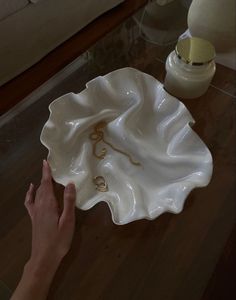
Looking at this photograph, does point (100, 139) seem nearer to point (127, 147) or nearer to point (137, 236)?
point (127, 147)

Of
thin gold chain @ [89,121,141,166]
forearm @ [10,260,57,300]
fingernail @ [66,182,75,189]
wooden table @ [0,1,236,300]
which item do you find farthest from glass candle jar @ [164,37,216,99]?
forearm @ [10,260,57,300]

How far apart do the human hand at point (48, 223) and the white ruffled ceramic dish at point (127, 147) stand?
0.03 m

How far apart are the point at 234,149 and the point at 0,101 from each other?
0.75 m

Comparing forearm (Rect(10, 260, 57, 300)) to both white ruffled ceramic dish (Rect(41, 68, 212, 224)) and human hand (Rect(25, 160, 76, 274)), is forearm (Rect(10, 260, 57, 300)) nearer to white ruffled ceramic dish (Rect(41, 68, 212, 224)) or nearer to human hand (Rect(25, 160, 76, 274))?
human hand (Rect(25, 160, 76, 274))

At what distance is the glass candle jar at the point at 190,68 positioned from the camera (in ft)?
2.34

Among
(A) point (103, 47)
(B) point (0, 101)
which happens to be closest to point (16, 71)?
(B) point (0, 101)

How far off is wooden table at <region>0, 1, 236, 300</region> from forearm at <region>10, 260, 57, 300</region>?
0.03m

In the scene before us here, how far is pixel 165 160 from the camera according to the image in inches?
26.5

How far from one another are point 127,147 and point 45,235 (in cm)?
24

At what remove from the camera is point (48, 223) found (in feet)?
1.93

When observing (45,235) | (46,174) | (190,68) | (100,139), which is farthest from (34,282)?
(190,68)

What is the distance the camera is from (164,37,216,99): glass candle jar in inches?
28.1

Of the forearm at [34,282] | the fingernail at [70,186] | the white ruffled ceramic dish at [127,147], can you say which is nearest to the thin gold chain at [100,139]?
the white ruffled ceramic dish at [127,147]

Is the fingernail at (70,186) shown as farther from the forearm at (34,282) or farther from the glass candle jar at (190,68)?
the glass candle jar at (190,68)
